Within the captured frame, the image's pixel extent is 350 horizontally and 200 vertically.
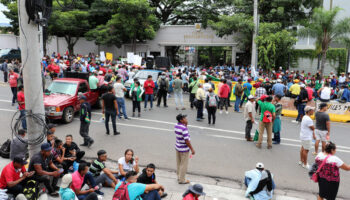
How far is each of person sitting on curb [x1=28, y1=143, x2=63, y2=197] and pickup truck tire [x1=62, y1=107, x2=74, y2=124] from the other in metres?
5.30

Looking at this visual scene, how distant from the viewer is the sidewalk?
6.77 metres

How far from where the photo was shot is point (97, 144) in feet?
32.3

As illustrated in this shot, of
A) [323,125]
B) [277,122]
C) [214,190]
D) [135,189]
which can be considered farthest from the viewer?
[277,122]

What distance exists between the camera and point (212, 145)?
10.1m

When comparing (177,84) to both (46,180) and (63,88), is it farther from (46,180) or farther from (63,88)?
(46,180)

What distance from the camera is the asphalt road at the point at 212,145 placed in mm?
8141

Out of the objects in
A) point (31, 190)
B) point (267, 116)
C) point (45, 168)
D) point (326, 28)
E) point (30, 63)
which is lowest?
point (31, 190)

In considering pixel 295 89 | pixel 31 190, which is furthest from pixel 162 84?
pixel 31 190

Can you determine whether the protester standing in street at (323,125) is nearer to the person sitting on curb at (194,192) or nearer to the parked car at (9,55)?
the person sitting on curb at (194,192)

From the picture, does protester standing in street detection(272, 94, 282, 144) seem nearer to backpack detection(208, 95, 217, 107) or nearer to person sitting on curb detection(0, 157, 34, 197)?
backpack detection(208, 95, 217, 107)

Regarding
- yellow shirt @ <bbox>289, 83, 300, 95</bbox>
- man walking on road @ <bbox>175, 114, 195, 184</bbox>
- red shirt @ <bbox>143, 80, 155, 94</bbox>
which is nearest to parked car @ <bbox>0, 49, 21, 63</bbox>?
red shirt @ <bbox>143, 80, 155, 94</bbox>

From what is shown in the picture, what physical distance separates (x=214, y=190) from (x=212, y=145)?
3.06m

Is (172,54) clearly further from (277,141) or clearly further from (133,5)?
→ (277,141)

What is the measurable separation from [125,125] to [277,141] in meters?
5.59
